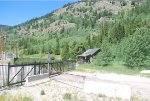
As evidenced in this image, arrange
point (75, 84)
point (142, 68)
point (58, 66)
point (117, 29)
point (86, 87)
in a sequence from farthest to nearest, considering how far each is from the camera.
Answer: point (117, 29) → point (142, 68) → point (58, 66) → point (75, 84) → point (86, 87)

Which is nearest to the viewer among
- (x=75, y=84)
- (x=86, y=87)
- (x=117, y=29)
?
(x=86, y=87)

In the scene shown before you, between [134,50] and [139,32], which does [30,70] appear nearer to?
[134,50]

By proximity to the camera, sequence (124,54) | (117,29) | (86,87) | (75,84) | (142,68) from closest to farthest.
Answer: (86,87) < (75,84) < (142,68) < (124,54) < (117,29)

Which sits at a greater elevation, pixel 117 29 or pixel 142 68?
pixel 117 29

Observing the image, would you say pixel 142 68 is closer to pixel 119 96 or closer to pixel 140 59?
pixel 140 59

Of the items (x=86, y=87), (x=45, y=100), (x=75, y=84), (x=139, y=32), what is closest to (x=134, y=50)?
(x=139, y=32)

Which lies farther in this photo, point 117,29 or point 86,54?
point 117,29

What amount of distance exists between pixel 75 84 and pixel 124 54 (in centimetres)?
2839

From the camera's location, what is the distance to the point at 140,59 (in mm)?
50438

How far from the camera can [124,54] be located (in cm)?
5316

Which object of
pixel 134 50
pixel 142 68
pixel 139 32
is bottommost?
pixel 142 68

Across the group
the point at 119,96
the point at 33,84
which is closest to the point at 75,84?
the point at 33,84

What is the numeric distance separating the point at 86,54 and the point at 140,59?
27150mm

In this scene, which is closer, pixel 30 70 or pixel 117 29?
pixel 30 70
